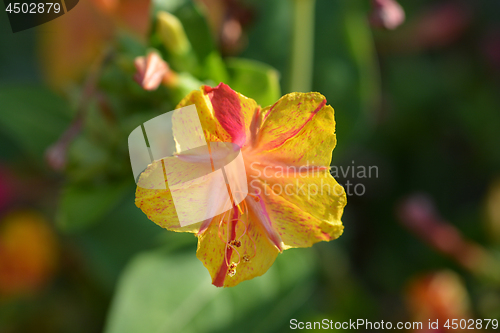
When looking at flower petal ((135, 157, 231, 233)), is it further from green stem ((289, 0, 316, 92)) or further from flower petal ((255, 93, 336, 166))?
green stem ((289, 0, 316, 92))

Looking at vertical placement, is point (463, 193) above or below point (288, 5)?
below

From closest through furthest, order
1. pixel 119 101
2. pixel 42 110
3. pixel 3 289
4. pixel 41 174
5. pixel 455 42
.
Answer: pixel 119 101 → pixel 42 110 → pixel 3 289 → pixel 41 174 → pixel 455 42

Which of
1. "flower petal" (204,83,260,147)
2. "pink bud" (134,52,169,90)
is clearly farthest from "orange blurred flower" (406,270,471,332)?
"pink bud" (134,52,169,90)

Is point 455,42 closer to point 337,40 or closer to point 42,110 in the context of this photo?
point 337,40

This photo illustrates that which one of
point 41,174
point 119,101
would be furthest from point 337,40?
point 41,174

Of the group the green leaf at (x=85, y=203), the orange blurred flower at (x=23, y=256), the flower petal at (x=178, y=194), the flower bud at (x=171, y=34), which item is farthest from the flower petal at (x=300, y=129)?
the orange blurred flower at (x=23, y=256)

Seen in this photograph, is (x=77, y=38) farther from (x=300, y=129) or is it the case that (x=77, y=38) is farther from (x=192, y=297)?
(x=300, y=129)

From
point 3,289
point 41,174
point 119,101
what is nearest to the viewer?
point 119,101
